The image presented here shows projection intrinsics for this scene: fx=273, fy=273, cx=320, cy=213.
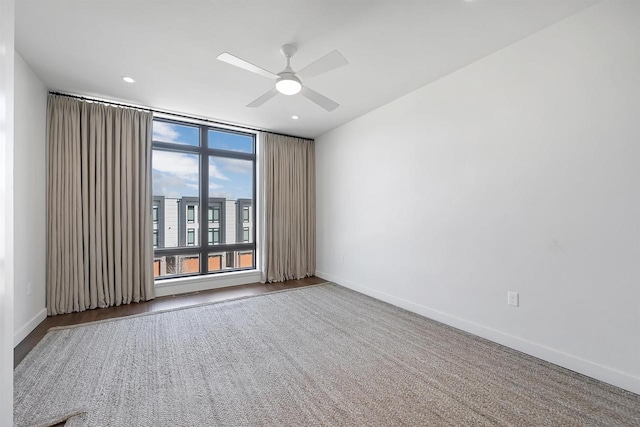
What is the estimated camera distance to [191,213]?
440cm

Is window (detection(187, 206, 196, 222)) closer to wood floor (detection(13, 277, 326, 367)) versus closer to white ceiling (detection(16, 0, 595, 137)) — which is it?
wood floor (detection(13, 277, 326, 367))

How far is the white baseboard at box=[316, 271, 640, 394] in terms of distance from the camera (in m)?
1.86

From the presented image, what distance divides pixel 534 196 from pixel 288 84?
2290 mm

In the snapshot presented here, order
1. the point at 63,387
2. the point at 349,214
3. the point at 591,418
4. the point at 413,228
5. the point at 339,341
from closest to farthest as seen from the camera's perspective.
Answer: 1. the point at 591,418
2. the point at 63,387
3. the point at 339,341
4. the point at 413,228
5. the point at 349,214

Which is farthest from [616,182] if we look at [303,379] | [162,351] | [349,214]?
[162,351]

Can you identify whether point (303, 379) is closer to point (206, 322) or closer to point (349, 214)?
point (206, 322)

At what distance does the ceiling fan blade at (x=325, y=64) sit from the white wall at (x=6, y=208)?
64.2 inches

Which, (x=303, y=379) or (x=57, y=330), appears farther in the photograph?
(x=57, y=330)

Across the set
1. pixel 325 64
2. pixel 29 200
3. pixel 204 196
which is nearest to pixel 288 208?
pixel 204 196

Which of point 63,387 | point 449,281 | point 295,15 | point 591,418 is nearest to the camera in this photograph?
point 591,418

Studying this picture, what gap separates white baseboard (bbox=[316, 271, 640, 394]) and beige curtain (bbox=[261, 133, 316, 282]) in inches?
78.9

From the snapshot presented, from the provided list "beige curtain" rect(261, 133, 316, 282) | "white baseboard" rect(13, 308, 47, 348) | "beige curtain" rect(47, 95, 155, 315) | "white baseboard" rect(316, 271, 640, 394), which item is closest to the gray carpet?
"white baseboard" rect(316, 271, 640, 394)

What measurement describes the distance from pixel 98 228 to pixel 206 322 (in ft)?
6.21

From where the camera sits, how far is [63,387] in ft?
6.16
